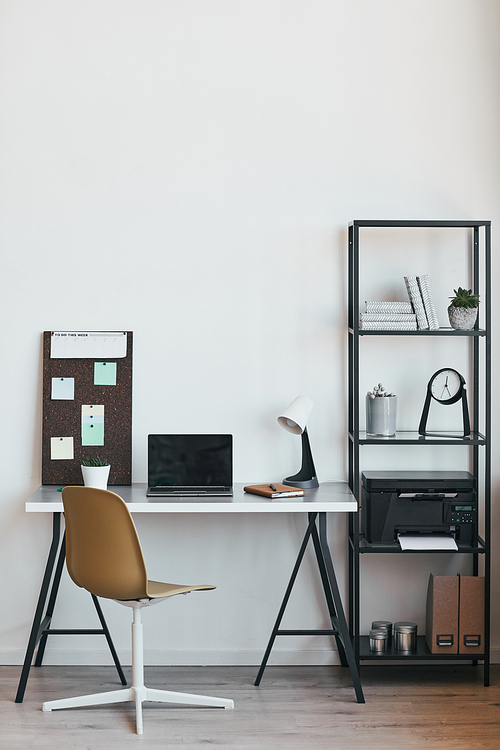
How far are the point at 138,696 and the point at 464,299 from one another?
80.0 inches

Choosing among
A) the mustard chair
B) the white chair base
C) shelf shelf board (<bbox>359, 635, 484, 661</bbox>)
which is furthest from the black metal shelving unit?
the mustard chair

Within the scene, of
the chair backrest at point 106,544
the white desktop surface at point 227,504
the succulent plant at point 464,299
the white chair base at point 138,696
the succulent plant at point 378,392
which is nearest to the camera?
the chair backrest at point 106,544

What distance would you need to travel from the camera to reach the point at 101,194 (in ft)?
10.9

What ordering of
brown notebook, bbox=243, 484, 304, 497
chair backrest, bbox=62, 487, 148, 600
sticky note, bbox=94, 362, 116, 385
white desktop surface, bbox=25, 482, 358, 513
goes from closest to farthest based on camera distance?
chair backrest, bbox=62, 487, 148, 600 → white desktop surface, bbox=25, 482, 358, 513 → brown notebook, bbox=243, 484, 304, 497 → sticky note, bbox=94, 362, 116, 385

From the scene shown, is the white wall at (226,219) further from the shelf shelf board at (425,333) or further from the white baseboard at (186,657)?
the shelf shelf board at (425,333)

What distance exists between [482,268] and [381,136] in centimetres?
75

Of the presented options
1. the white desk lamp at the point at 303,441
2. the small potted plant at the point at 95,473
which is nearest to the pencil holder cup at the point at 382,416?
the white desk lamp at the point at 303,441

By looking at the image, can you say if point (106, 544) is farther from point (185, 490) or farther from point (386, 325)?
point (386, 325)

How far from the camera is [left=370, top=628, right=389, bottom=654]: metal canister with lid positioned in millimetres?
3193

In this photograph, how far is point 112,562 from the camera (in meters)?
2.63

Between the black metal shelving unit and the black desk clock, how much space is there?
74 millimetres

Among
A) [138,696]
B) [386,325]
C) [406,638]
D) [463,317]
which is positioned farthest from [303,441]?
[138,696]

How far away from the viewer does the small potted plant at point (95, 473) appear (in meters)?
3.08

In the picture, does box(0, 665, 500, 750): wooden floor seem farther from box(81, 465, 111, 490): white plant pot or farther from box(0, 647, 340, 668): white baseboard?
box(81, 465, 111, 490): white plant pot
